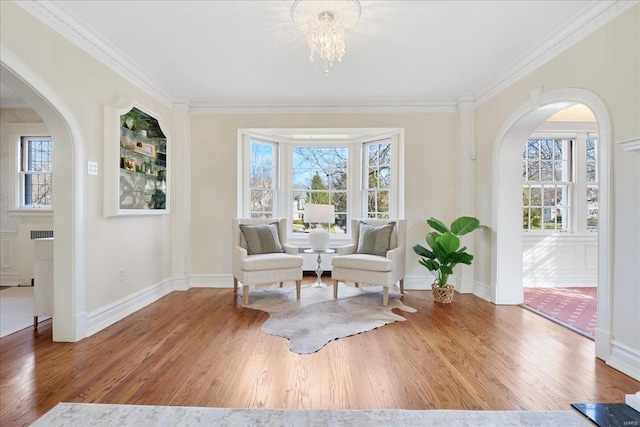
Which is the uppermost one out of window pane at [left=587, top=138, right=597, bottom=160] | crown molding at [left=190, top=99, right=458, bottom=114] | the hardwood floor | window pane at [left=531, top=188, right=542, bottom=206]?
crown molding at [left=190, top=99, right=458, bottom=114]

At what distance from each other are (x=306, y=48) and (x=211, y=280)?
3227 mm

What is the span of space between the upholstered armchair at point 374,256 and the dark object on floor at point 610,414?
202 centimetres

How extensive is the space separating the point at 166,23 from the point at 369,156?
11.2 feet

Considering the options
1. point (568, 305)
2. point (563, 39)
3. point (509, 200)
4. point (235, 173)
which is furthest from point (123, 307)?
point (568, 305)

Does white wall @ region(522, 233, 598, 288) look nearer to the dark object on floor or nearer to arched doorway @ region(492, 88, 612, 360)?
arched doorway @ region(492, 88, 612, 360)

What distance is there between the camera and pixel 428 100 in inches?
170

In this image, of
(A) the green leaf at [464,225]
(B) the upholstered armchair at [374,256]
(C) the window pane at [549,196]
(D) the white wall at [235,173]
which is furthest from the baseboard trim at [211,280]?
(C) the window pane at [549,196]

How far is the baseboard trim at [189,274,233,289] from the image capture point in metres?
4.48

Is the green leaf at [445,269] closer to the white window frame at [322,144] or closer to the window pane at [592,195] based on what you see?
the white window frame at [322,144]

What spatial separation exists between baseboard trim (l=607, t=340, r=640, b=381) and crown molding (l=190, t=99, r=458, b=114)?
3.17m

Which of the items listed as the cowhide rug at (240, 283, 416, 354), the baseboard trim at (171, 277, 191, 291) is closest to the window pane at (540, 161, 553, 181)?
the cowhide rug at (240, 283, 416, 354)

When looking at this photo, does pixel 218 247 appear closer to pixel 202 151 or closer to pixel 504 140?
pixel 202 151

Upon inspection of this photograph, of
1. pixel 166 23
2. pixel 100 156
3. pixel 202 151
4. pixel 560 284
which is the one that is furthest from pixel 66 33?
pixel 560 284

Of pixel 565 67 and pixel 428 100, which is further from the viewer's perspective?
pixel 428 100
